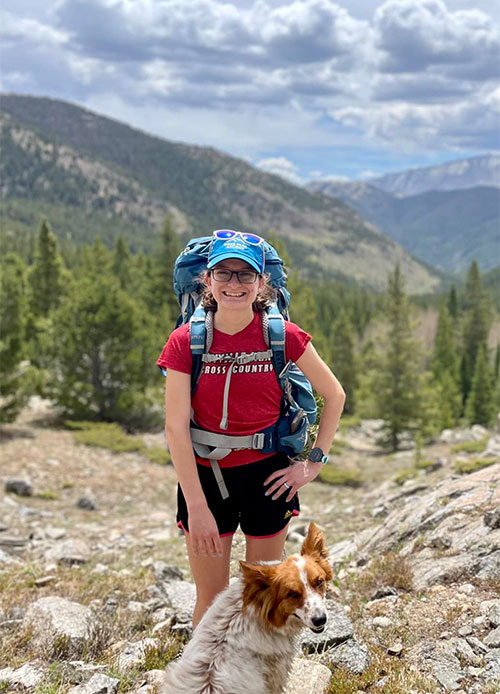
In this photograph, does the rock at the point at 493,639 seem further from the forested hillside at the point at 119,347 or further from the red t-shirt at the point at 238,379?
the forested hillside at the point at 119,347

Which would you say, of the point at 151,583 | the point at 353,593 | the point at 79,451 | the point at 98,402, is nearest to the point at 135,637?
the point at 151,583

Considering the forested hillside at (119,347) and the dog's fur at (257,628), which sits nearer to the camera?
the dog's fur at (257,628)

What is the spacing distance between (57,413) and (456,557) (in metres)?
23.0

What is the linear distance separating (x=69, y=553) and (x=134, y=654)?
14.9ft

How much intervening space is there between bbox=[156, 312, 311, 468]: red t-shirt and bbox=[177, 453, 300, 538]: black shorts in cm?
29

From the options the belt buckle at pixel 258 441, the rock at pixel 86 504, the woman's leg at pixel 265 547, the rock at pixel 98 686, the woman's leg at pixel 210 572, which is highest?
the belt buckle at pixel 258 441

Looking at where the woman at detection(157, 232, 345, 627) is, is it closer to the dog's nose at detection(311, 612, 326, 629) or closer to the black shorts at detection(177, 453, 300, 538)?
the black shorts at detection(177, 453, 300, 538)

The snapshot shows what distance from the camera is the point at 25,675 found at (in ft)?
14.6

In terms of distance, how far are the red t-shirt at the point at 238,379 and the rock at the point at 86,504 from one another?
12.2 meters

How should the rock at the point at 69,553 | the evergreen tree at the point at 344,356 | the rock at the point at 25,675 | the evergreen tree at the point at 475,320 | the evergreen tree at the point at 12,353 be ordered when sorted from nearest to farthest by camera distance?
the rock at the point at 25,675
the rock at the point at 69,553
the evergreen tree at the point at 12,353
the evergreen tree at the point at 344,356
the evergreen tree at the point at 475,320

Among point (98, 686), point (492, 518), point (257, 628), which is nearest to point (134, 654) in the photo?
point (98, 686)

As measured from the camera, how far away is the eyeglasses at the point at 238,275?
3.43 metres

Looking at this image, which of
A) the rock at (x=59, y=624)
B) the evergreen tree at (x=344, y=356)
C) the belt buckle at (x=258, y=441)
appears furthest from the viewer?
the evergreen tree at (x=344, y=356)

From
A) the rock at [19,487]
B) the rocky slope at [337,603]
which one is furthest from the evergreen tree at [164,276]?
the rocky slope at [337,603]
